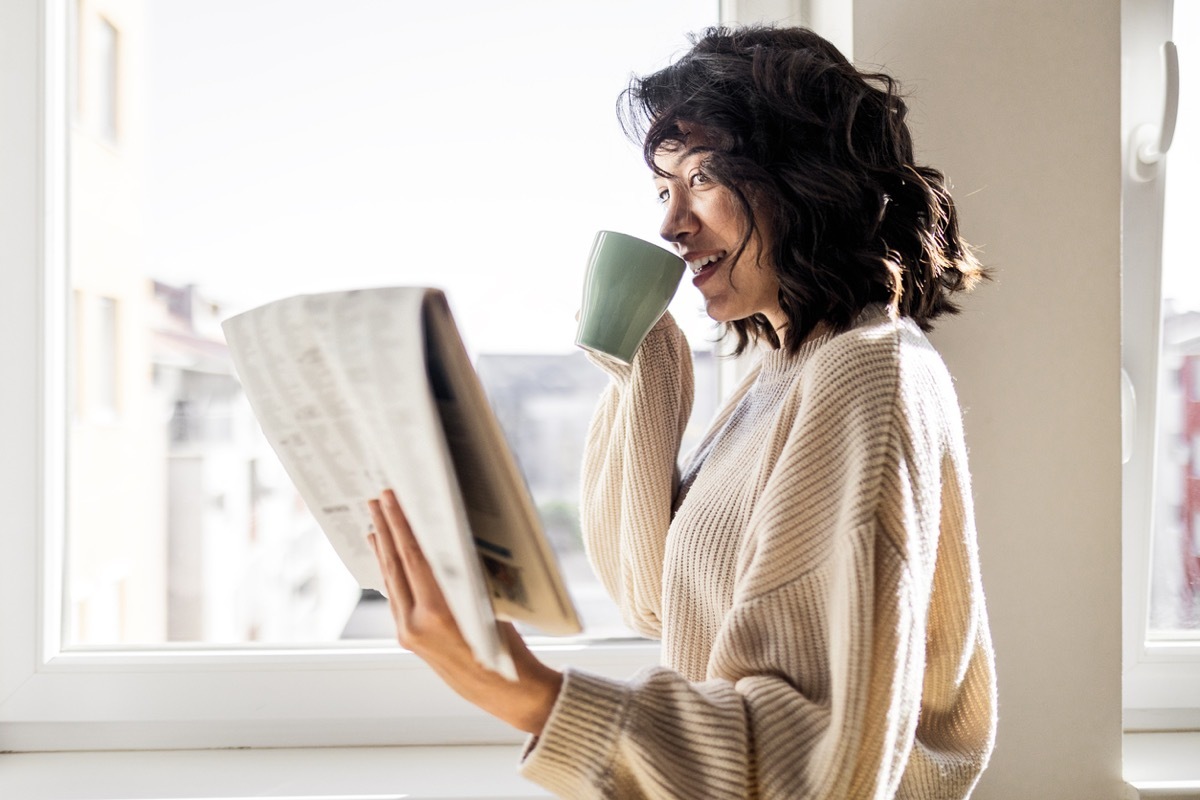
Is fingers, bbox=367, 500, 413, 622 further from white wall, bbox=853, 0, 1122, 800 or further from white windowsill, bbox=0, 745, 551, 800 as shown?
white wall, bbox=853, 0, 1122, 800

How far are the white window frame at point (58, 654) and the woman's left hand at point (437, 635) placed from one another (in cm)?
64

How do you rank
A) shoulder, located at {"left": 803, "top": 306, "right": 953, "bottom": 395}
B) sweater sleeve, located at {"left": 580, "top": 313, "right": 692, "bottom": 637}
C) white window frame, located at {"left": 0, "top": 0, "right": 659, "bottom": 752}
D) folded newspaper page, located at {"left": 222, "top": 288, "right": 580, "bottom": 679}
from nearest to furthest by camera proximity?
folded newspaper page, located at {"left": 222, "top": 288, "right": 580, "bottom": 679}
shoulder, located at {"left": 803, "top": 306, "right": 953, "bottom": 395}
sweater sleeve, located at {"left": 580, "top": 313, "right": 692, "bottom": 637}
white window frame, located at {"left": 0, "top": 0, "right": 659, "bottom": 752}

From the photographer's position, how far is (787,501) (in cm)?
66

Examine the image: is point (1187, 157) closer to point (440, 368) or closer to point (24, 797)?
point (440, 368)

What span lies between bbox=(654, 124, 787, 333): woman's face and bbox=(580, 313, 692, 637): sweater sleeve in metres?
0.13

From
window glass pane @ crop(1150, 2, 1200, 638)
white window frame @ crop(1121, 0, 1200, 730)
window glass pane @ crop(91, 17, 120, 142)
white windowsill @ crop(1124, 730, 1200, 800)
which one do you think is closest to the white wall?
white windowsill @ crop(1124, 730, 1200, 800)

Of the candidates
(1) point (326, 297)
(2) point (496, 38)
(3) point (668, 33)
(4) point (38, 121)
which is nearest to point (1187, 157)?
(3) point (668, 33)

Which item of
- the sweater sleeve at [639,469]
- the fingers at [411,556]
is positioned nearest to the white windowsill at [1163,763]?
the sweater sleeve at [639,469]

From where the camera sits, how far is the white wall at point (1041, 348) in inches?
42.4

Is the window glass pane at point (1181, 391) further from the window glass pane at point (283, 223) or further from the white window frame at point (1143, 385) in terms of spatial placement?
the window glass pane at point (283, 223)

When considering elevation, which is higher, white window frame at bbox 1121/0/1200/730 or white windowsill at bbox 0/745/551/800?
white window frame at bbox 1121/0/1200/730

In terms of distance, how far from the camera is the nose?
0.91 m

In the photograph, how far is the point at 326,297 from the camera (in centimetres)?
53

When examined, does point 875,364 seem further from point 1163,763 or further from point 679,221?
point 1163,763
